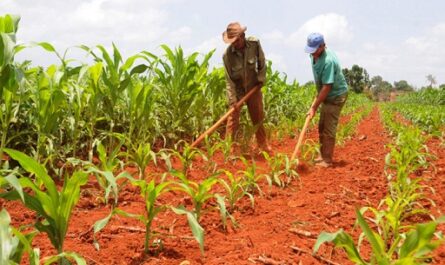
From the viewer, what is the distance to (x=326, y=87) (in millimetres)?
4461

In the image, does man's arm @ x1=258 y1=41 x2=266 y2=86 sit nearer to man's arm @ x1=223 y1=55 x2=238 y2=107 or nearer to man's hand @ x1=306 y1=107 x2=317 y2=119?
man's arm @ x1=223 y1=55 x2=238 y2=107

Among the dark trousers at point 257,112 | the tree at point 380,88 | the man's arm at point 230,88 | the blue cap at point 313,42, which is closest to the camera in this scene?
the blue cap at point 313,42

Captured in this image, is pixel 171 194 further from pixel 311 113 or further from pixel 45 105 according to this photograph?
pixel 311 113

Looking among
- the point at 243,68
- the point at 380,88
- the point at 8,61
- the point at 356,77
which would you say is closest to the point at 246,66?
the point at 243,68

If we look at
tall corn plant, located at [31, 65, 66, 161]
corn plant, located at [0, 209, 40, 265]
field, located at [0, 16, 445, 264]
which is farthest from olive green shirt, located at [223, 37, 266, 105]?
corn plant, located at [0, 209, 40, 265]

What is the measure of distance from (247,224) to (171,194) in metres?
0.79

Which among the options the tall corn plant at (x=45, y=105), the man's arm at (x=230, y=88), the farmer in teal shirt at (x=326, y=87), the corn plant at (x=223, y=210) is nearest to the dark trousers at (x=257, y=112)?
the man's arm at (x=230, y=88)

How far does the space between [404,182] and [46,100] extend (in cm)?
247

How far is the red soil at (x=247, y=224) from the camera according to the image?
2.01m

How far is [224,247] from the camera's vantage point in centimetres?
213

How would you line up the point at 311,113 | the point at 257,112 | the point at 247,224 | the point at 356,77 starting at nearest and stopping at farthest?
the point at 247,224 < the point at 311,113 < the point at 257,112 < the point at 356,77

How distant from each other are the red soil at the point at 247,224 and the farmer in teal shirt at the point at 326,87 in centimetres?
85

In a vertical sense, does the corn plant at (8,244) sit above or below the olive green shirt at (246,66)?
below

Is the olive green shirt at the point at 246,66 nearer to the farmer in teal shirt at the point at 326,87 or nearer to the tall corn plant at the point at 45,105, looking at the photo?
the farmer in teal shirt at the point at 326,87
